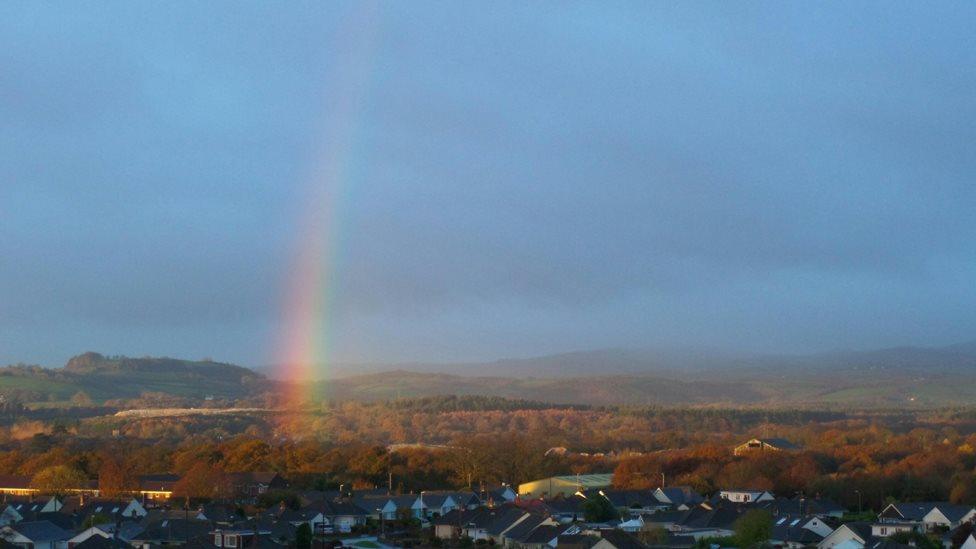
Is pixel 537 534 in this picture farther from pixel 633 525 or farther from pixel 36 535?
pixel 36 535

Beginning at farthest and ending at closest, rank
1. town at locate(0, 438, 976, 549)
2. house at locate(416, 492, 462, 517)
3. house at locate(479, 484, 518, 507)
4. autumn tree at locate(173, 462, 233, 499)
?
house at locate(479, 484, 518, 507), autumn tree at locate(173, 462, 233, 499), house at locate(416, 492, 462, 517), town at locate(0, 438, 976, 549)

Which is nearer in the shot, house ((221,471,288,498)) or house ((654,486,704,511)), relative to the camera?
house ((654,486,704,511))

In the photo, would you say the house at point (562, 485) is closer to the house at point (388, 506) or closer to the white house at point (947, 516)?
the house at point (388, 506)

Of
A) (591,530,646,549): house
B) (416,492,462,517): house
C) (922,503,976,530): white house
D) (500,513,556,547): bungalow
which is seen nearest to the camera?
(591,530,646,549): house

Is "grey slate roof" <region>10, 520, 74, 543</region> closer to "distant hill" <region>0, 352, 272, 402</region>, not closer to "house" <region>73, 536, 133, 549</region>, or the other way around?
"house" <region>73, 536, 133, 549</region>

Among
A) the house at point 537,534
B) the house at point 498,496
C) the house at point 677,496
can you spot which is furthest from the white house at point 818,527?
the house at point 498,496

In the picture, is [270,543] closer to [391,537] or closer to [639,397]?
[391,537]

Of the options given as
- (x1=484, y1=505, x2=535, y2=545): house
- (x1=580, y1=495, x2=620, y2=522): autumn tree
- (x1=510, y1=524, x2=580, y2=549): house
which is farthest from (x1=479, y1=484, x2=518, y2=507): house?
(x1=510, y1=524, x2=580, y2=549): house

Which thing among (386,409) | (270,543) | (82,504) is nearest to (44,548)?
(270,543)
